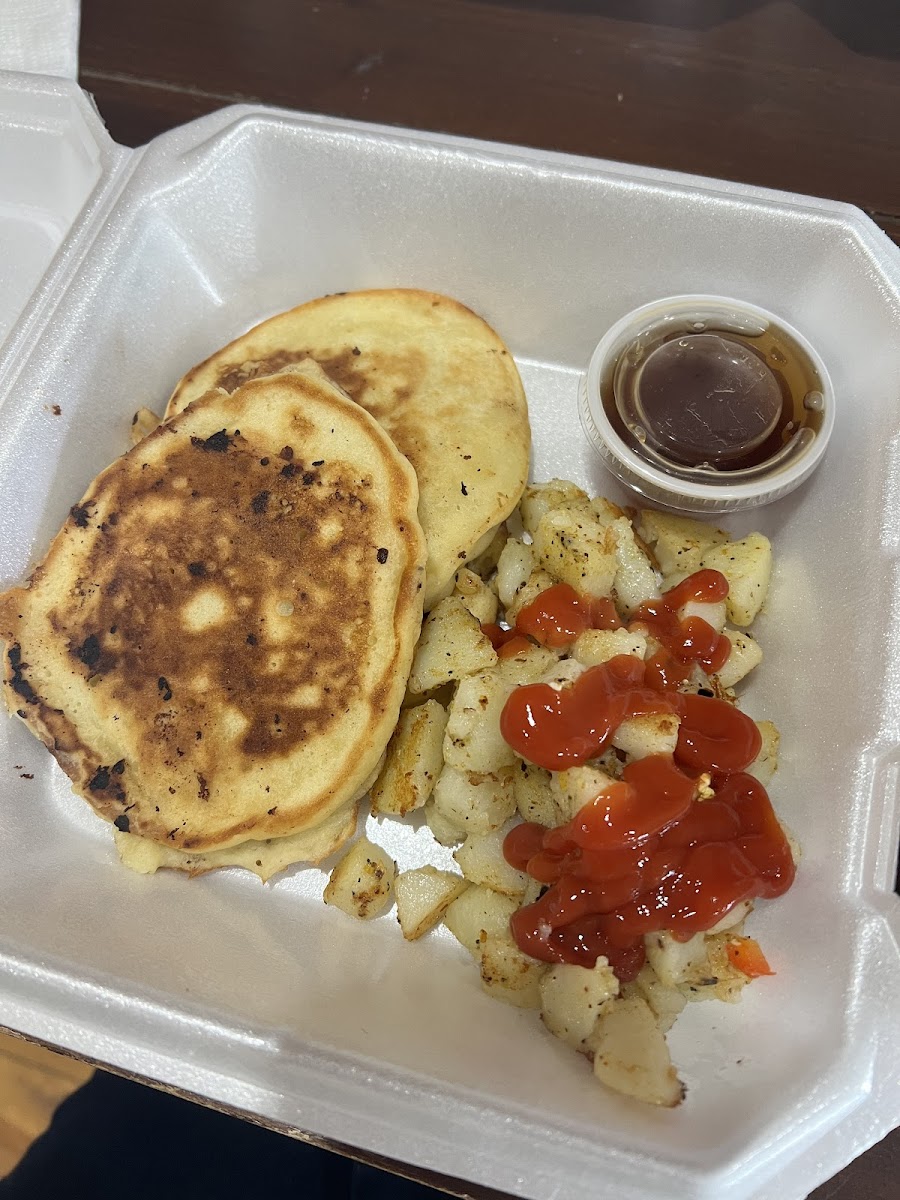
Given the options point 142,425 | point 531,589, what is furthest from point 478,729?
point 142,425

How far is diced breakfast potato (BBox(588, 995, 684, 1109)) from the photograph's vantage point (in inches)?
54.4

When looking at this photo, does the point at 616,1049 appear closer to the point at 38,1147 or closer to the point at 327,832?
the point at 327,832

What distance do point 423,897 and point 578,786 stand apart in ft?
1.61

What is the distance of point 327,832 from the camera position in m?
1.75

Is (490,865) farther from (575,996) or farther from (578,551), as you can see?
(578,551)

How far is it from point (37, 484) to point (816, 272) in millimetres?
1937

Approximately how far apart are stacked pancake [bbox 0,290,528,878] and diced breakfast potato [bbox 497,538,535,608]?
0.10 meters

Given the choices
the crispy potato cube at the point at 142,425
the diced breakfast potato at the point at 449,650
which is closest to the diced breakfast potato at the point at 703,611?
the diced breakfast potato at the point at 449,650

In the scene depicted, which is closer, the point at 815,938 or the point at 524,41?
the point at 815,938

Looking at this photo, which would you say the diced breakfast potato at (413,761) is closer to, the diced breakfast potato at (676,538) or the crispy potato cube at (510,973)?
the crispy potato cube at (510,973)

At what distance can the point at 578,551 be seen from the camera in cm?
179

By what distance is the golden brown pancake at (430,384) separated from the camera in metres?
1.84

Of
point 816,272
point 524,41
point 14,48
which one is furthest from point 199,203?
point 816,272

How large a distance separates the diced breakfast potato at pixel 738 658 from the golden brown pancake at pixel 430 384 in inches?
23.1
